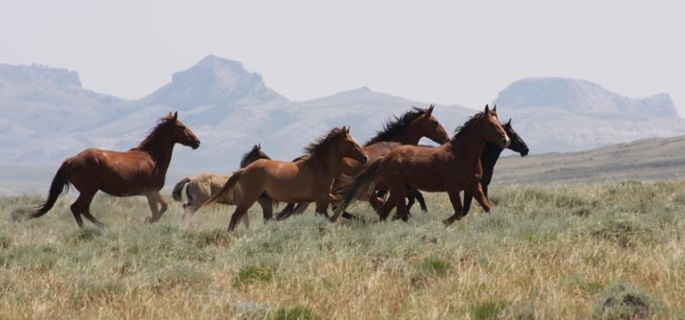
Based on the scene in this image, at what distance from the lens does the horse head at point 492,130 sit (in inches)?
528

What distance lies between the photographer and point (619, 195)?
752 inches

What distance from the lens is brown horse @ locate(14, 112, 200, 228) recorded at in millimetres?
15781

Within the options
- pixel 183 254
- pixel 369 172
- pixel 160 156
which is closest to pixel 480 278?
pixel 183 254

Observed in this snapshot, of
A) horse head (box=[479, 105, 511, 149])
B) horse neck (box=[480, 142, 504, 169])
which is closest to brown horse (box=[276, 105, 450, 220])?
horse neck (box=[480, 142, 504, 169])

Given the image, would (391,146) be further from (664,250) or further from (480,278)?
(480,278)

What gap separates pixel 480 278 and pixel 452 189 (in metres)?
5.57

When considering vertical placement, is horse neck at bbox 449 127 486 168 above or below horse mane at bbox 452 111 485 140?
below

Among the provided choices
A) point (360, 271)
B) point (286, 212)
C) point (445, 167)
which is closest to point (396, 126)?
point (286, 212)

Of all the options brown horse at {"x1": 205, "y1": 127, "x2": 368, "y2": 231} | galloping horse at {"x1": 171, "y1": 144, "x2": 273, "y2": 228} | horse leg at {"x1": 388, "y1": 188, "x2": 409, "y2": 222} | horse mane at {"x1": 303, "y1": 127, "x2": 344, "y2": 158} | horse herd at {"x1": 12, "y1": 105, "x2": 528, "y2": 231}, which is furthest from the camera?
galloping horse at {"x1": 171, "y1": 144, "x2": 273, "y2": 228}

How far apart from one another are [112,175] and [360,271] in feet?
26.2

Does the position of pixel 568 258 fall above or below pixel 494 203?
above

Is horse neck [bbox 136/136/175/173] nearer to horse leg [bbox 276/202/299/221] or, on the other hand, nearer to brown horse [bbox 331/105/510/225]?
horse leg [bbox 276/202/299/221]

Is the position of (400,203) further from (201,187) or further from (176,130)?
(201,187)

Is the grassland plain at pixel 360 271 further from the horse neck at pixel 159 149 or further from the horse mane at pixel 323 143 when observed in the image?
the horse neck at pixel 159 149
